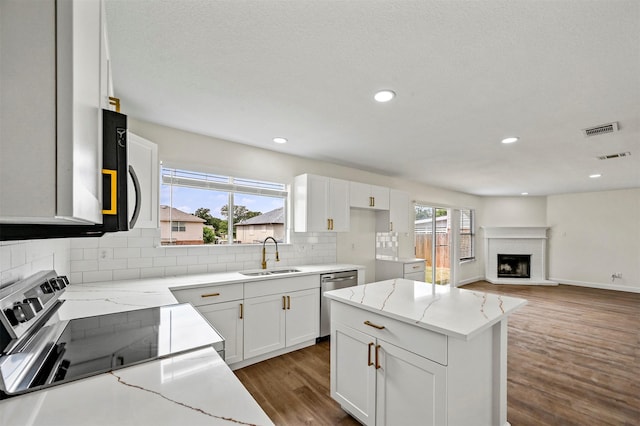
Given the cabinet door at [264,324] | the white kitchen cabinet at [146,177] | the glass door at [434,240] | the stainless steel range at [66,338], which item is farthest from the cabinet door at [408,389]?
the glass door at [434,240]

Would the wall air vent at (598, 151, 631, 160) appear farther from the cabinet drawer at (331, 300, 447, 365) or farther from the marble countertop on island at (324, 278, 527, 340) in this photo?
the cabinet drawer at (331, 300, 447, 365)

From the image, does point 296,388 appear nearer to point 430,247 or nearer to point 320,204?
point 320,204

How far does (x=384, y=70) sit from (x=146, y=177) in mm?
1981

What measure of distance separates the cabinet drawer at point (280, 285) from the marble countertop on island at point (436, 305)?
109 centimetres

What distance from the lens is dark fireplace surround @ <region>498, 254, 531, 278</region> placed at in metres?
7.91

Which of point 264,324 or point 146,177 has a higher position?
point 146,177

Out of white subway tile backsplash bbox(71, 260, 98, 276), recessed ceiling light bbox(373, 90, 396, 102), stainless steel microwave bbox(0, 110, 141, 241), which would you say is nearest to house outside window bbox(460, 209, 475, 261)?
recessed ceiling light bbox(373, 90, 396, 102)

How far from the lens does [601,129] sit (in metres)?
2.84

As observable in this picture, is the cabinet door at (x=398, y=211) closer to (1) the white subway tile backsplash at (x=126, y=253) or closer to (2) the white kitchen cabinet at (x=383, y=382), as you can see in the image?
(2) the white kitchen cabinet at (x=383, y=382)

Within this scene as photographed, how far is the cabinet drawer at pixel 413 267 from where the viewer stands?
4638 mm

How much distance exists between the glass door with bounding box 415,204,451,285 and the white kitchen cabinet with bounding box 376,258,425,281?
4.06 feet

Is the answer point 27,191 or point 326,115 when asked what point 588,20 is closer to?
point 326,115

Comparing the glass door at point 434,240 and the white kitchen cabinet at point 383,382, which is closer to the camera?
the white kitchen cabinet at point 383,382

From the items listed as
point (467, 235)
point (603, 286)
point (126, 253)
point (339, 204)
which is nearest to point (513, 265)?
point (467, 235)
